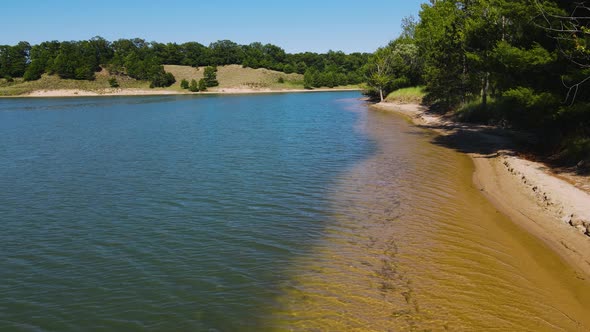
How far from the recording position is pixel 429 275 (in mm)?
9805

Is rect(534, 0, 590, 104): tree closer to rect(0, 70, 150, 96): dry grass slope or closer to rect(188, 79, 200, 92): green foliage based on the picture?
rect(188, 79, 200, 92): green foliage

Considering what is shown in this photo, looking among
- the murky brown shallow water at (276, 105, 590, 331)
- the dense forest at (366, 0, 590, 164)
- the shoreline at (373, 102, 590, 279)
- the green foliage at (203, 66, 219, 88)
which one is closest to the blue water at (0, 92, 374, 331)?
the murky brown shallow water at (276, 105, 590, 331)

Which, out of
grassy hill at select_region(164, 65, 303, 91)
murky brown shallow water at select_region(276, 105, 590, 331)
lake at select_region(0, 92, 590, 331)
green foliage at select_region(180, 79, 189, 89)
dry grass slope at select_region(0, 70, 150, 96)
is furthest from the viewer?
grassy hill at select_region(164, 65, 303, 91)

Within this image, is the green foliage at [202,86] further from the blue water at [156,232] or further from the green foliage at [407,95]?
the blue water at [156,232]

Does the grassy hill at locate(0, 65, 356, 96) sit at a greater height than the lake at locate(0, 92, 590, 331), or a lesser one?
greater

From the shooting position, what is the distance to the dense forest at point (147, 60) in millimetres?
139250

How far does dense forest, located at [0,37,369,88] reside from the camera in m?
139

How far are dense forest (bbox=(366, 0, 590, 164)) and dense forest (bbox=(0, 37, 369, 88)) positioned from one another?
108181 mm

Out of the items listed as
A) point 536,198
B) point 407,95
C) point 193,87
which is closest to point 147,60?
point 193,87

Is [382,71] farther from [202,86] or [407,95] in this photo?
[202,86]

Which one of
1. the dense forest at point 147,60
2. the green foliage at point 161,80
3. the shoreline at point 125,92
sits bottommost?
the shoreline at point 125,92

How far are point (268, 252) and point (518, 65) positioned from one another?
46.4 ft

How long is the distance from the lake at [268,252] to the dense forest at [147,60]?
434 ft

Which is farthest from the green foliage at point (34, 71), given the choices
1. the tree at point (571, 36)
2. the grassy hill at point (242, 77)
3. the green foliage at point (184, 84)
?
the tree at point (571, 36)
